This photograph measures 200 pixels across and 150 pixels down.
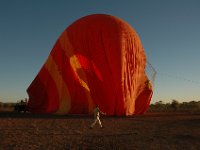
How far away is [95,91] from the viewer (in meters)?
27.3

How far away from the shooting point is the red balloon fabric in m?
26.7

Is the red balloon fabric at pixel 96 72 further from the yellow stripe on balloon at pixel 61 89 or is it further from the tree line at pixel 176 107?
the tree line at pixel 176 107

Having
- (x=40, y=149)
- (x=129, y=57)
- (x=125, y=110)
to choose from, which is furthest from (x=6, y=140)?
(x=129, y=57)

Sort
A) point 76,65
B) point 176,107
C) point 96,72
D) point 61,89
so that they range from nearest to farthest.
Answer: point 96,72 < point 61,89 < point 76,65 < point 176,107

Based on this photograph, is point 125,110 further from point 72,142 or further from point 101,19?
point 72,142

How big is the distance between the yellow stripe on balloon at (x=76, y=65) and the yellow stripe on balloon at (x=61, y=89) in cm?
150

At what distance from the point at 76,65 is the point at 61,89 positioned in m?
2.37

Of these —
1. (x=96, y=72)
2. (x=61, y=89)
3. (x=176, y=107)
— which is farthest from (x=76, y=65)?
(x=176, y=107)

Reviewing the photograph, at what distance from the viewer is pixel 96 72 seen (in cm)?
2764

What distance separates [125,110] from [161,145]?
14121 mm

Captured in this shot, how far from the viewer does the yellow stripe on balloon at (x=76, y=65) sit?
27234mm

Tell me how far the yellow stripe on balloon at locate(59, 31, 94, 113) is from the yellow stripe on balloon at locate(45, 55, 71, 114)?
1496mm

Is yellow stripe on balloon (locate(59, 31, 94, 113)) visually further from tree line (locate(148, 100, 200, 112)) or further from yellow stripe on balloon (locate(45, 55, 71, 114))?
tree line (locate(148, 100, 200, 112))

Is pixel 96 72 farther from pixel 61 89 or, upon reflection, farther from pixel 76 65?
pixel 61 89
